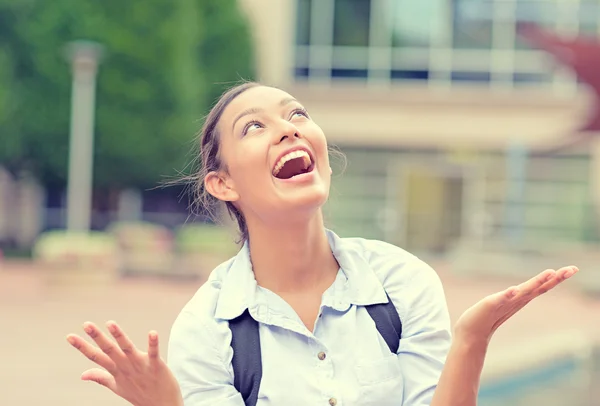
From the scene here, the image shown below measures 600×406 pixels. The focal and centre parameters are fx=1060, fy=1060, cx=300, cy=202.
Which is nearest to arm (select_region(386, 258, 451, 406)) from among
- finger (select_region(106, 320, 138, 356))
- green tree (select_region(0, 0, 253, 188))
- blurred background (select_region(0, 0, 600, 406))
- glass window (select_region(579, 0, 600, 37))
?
finger (select_region(106, 320, 138, 356))

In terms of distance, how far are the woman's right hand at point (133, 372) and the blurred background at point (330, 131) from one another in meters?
11.9

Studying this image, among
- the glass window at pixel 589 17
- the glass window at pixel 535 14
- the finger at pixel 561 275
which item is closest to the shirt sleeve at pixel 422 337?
the finger at pixel 561 275

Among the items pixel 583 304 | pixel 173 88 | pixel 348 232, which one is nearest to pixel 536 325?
pixel 583 304

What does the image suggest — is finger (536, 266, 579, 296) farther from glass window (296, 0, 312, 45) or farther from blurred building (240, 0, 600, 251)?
glass window (296, 0, 312, 45)

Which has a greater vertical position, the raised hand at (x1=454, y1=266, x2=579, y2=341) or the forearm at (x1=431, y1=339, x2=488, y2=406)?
the raised hand at (x1=454, y1=266, x2=579, y2=341)

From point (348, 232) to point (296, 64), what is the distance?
4.97 meters

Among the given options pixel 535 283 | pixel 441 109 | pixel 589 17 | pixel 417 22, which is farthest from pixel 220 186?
pixel 589 17

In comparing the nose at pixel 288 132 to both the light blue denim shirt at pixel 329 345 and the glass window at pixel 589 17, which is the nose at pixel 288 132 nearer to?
the light blue denim shirt at pixel 329 345

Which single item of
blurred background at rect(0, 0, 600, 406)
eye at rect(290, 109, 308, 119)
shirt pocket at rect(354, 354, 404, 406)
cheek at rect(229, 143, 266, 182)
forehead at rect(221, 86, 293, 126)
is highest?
forehead at rect(221, 86, 293, 126)

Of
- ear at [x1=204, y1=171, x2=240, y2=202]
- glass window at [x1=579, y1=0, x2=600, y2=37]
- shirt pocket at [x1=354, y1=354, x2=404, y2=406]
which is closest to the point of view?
shirt pocket at [x1=354, y1=354, x2=404, y2=406]

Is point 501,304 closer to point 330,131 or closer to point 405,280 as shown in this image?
point 405,280

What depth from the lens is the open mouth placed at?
7.30 feet

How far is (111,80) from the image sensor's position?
23.8 meters

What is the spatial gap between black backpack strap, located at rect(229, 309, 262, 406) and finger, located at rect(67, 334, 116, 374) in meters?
0.28
